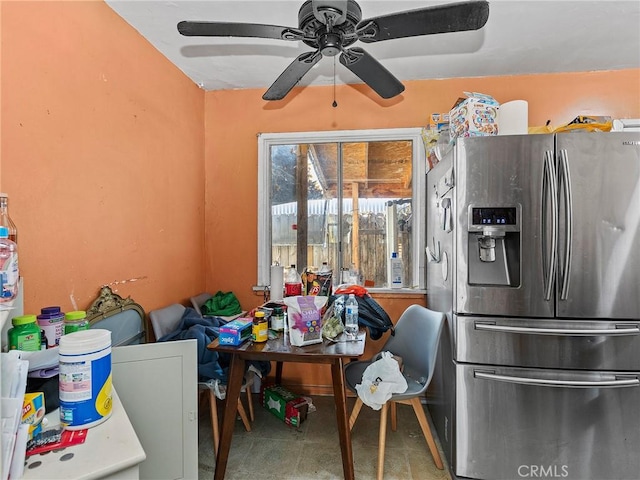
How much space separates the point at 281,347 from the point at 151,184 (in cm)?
142

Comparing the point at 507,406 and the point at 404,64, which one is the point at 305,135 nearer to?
the point at 404,64

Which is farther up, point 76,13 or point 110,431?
point 76,13

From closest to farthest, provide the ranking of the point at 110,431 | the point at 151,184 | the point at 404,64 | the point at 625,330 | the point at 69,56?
the point at 110,431
the point at 69,56
the point at 625,330
the point at 151,184
the point at 404,64

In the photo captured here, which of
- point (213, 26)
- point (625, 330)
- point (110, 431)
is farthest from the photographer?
point (625, 330)

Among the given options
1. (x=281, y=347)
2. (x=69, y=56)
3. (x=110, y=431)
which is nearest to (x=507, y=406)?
(x=281, y=347)

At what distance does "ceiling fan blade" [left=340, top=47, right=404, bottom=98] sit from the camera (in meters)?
1.60

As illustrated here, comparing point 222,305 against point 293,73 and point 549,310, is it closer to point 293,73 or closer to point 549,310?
point 293,73

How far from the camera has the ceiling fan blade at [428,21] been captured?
3.98 feet

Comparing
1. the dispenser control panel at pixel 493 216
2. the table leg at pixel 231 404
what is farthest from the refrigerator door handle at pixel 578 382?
the table leg at pixel 231 404

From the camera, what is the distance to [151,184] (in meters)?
2.23

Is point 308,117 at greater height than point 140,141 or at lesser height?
greater

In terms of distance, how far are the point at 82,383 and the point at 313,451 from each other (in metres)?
1.57

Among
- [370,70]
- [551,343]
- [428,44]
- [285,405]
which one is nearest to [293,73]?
[370,70]

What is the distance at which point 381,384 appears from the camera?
1814 mm
